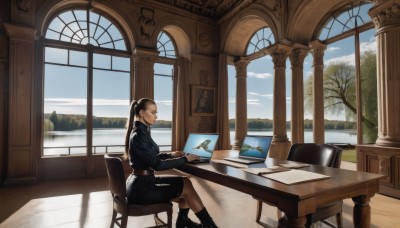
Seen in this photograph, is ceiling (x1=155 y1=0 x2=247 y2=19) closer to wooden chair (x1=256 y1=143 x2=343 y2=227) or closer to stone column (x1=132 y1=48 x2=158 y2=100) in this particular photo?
stone column (x1=132 y1=48 x2=158 y2=100)

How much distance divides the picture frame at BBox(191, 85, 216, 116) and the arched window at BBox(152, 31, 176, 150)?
657 mm

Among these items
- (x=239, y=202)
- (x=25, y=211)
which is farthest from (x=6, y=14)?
(x=239, y=202)

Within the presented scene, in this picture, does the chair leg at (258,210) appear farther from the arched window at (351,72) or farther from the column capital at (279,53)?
the column capital at (279,53)

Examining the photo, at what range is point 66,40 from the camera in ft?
19.5

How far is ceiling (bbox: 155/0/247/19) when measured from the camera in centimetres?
698

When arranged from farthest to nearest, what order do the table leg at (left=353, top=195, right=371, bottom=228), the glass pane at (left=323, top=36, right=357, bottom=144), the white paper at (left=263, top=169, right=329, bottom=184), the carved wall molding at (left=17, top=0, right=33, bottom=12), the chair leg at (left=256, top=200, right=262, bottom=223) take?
the glass pane at (left=323, top=36, right=357, bottom=144)
the carved wall molding at (left=17, top=0, right=33, bottom=12)
the chair leg at (left=256, top=200, right=262, bottom=223)
the table leg at (left=353, top=195, right=371, bottom=228)
the white paper at (left=263, top=169, right=329, bottom=184)

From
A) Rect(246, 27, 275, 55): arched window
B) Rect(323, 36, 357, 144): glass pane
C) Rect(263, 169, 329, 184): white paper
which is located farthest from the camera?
Rect(246, 27, 275, 55): arched window

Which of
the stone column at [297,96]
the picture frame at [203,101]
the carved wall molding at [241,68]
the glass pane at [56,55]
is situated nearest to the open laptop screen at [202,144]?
the stone column at [297,96]

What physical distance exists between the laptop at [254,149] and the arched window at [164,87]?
470 cm

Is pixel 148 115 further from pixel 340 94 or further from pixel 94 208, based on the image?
pixel 340 94

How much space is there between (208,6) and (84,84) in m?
4.22

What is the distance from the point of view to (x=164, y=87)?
7199 mm

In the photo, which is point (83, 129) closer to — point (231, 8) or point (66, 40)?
point (66, 40)

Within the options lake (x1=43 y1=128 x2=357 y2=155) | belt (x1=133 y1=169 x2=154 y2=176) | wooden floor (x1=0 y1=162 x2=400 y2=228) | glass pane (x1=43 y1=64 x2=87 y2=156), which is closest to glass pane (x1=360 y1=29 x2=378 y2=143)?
lake (x1=43 y1=128 x2=357 y2=155)
